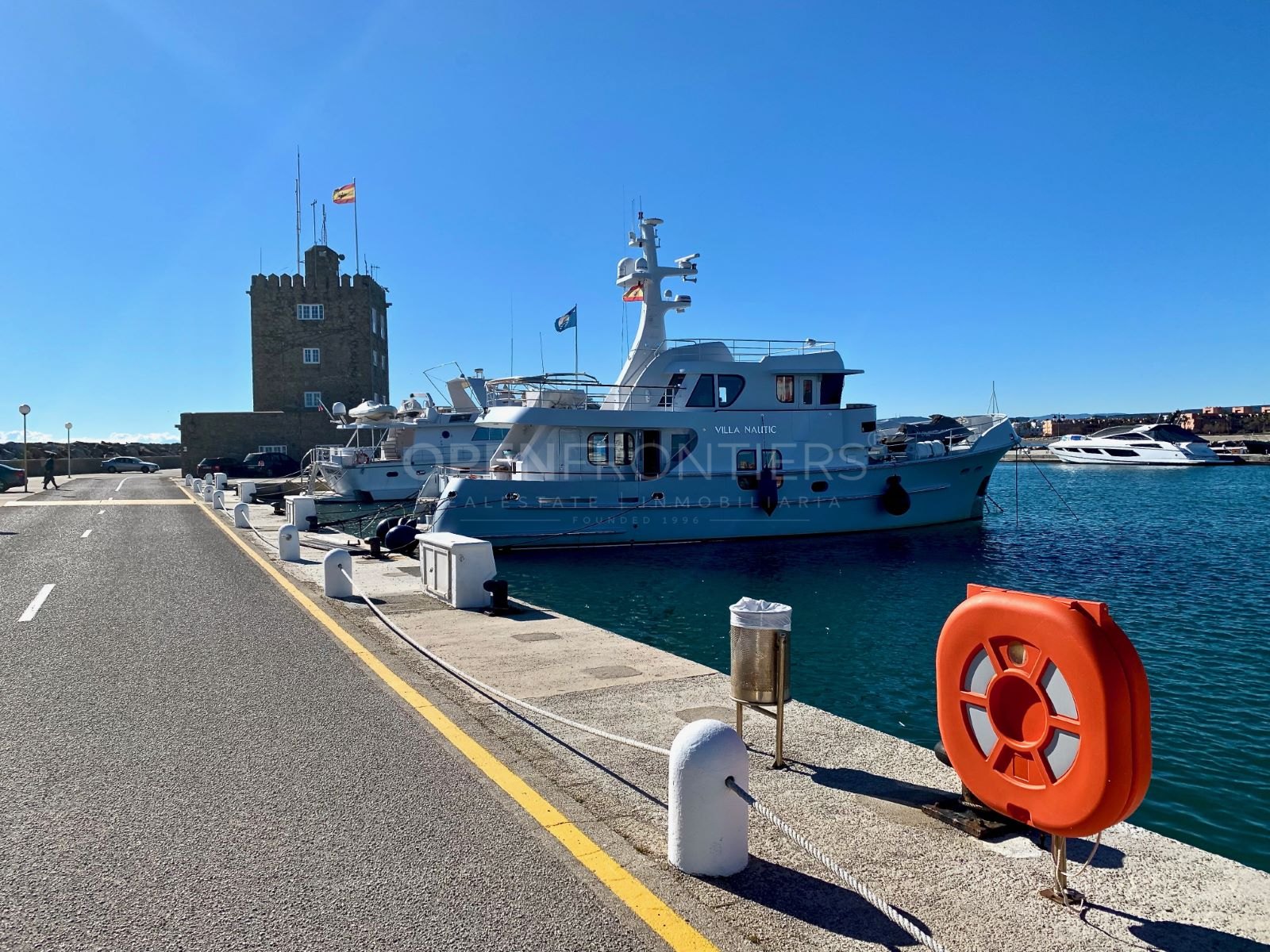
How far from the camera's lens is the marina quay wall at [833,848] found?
3.38 meters

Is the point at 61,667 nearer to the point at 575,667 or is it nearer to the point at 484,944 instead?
the point at 575,667

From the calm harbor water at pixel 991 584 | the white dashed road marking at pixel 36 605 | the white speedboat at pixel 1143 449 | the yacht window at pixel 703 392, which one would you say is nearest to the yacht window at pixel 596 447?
the calm harbor water at pixel 991 584

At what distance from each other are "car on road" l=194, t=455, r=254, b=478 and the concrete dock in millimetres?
49594

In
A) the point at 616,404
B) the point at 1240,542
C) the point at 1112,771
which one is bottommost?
the point at 1240,542

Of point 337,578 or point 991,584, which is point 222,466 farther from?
point 991,584

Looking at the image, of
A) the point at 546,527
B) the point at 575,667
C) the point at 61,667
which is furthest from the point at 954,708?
the point at 546,527

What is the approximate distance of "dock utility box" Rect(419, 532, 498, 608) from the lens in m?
10.7

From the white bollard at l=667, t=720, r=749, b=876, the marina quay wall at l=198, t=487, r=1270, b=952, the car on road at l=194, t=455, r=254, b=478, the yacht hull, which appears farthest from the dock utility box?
the car on road at l=194, t=455, r=254, b=478

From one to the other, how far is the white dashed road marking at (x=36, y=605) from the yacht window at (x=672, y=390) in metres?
15.2

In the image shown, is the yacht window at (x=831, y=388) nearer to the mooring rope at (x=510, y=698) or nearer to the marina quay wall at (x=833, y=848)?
the mooring rope at (x=510, y=698)

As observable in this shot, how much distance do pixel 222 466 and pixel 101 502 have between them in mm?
24093

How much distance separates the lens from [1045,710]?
11.5ft

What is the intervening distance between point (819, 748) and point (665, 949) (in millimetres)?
2472

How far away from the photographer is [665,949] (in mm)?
3266
